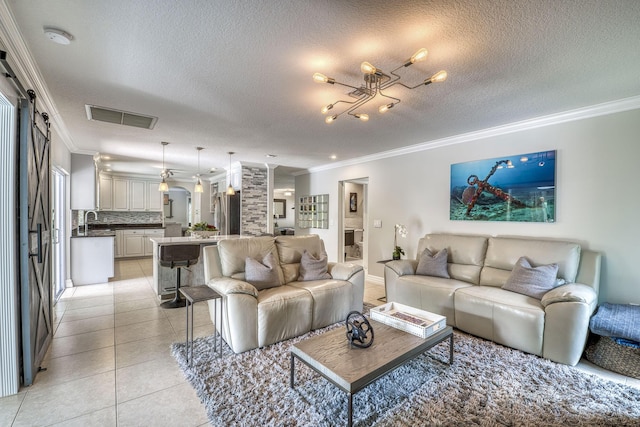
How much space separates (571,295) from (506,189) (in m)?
1.61

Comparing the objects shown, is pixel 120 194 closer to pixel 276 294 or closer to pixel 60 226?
pixel 60 226

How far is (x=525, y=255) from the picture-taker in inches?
130

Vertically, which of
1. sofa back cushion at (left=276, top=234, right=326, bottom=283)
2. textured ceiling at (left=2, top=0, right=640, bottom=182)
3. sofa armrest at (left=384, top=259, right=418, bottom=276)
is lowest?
sofa armrest at (left=384, top=259, right=418, bottom=276)

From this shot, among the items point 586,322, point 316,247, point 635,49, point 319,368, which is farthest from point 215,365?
point 635,49

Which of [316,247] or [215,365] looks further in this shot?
[316,247]

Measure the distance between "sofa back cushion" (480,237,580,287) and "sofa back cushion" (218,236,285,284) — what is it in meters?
2.52

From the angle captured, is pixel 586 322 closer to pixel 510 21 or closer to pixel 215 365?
pixel 510 21

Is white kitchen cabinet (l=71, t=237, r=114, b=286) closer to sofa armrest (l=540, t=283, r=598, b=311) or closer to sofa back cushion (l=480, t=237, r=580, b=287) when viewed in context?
sofa back cushion (l=480, t=237, r=580, b=287)

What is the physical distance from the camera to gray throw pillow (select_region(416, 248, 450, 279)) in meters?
3.75

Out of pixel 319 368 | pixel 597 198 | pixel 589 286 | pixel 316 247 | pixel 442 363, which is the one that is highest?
pixel 597 198

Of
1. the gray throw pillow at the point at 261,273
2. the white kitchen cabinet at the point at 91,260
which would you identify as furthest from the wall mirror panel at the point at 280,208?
the gray throw pillow at the point at 261,273

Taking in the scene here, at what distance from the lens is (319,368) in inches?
73.2

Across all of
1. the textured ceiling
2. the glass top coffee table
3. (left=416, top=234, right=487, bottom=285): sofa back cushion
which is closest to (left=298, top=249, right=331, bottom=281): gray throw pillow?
the glass top coffee table

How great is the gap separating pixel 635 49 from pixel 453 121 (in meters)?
1.65
